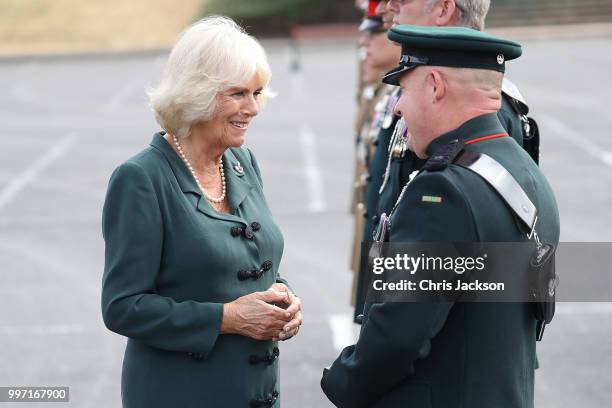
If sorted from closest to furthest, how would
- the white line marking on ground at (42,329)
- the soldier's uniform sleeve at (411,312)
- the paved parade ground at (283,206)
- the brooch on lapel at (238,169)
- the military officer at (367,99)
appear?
1. the soldier's uniform sleeve at (411,312)
2. the brooch on lapel at (238,169)
3. the military officer at (367,99)
4. the paved parade ground at (283,206)
5. the white line marking on ground at (42,329)

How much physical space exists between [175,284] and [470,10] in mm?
1534

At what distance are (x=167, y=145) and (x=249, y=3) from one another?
1190 inches

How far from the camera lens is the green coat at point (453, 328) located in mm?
2623

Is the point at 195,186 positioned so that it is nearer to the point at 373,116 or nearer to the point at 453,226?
the point at 453,226

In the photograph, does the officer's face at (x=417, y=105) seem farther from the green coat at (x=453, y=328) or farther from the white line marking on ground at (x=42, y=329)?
the white line marking on ground at (x=42, y=329)

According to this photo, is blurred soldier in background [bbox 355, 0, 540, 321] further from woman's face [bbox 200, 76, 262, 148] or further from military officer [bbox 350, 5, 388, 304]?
military officer [bbox 350, 5, 388, 304]

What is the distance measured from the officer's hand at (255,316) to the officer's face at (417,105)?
30.2 inches

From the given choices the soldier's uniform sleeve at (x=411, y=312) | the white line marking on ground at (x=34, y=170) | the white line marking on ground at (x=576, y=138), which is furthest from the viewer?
the white line marking on ground at (x=576, y=138)

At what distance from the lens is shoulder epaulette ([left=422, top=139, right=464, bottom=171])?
2676mm

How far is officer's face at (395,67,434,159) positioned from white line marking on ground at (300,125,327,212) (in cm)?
744

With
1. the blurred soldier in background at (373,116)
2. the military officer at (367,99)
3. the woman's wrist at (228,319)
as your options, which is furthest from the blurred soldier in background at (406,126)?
the military officer at (367,99)

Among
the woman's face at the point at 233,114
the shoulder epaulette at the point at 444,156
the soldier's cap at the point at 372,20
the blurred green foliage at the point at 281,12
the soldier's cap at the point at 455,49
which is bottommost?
the blurred green foliage at the point at 281,12

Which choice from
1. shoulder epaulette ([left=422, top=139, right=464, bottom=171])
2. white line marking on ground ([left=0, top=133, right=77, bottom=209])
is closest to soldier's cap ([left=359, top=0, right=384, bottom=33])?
shoulder epaulette ([left=422, top=139, right=464, bottom=171])

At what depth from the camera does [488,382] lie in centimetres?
273
